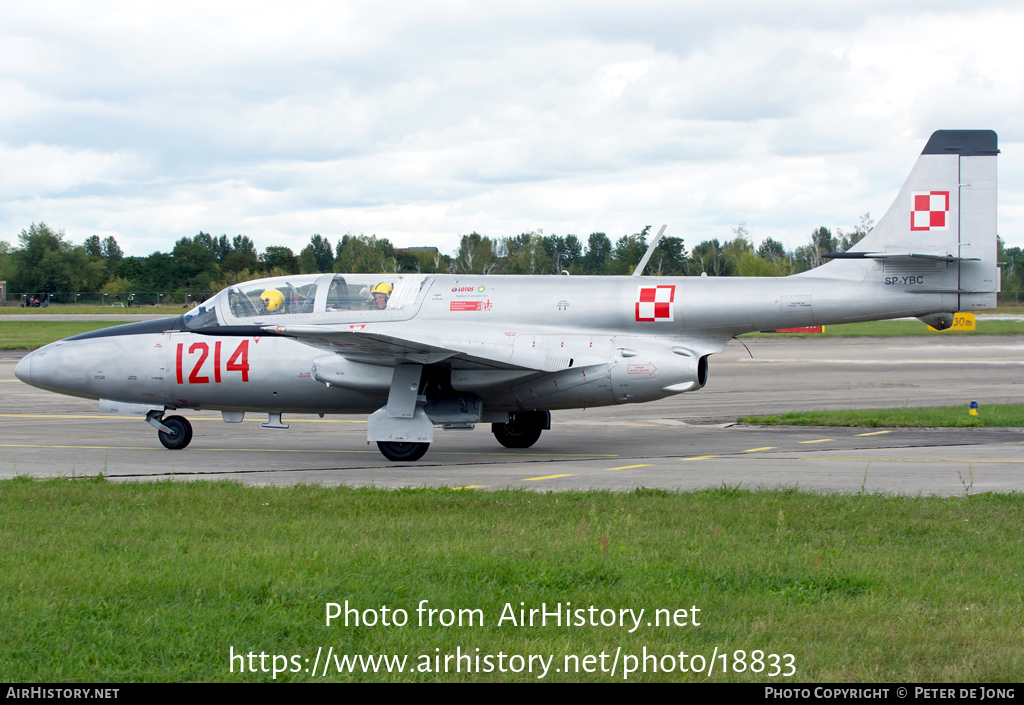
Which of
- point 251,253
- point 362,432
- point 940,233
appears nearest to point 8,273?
point 251,253

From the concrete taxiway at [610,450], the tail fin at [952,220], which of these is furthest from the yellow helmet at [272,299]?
the tail fin at [952,220]

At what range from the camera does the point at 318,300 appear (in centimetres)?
1575

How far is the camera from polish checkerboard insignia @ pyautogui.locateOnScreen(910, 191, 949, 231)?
49.5 feet

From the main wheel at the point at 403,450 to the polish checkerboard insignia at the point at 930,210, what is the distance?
851 centimetres

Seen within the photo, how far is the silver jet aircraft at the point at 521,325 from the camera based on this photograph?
14.9 m

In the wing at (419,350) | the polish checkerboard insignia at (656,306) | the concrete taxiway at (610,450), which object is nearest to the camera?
the concrete taxiway at (610,450)

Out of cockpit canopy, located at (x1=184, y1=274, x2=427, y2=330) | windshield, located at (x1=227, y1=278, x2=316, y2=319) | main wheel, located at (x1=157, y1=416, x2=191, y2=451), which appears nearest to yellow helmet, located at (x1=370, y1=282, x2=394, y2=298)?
cockpit canopy, located at (x1=184, y1=274, x2=427, y2=330)

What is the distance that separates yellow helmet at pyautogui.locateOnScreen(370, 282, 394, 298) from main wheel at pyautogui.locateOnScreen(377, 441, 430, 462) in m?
2.54

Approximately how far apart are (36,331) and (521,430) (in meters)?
48.7

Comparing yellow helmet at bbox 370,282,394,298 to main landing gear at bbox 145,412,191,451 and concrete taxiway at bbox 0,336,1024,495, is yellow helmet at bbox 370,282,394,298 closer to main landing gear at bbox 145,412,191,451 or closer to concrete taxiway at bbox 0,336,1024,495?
concrete taxiway at bbox 0,336,1024,495

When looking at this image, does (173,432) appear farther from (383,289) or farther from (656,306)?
(656,306)

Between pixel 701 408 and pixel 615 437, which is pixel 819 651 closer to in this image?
pixel 615 437

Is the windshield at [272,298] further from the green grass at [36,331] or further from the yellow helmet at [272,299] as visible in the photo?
the green grass at [36,331]

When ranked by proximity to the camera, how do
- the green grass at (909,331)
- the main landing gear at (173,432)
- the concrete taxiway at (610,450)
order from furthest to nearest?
the green grass at (909,331) < the main landing gear at (173,432) < the concrete taxiway at (610,450)
